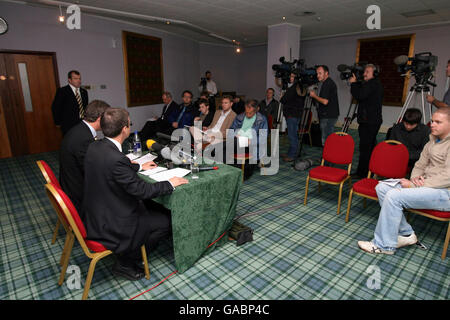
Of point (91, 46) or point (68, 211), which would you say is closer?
point (68, 211)

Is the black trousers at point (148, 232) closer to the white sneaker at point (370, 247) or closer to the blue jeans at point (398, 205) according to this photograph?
the white sneaker at point (370, 247)

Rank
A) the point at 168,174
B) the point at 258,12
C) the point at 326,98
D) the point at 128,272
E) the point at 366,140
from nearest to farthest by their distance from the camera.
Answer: the point at 128,272
the point at 168,174
the point at 366,140
the point at 326,98
the point at 258,12

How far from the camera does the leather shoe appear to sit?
7.30 feet

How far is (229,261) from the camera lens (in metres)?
2.50

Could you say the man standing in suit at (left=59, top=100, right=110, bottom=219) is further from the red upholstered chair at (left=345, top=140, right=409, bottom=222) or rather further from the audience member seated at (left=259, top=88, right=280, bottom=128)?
the audience member seated at (left=259, top=88, right=280, bottom=128)

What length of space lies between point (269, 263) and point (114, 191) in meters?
1.46

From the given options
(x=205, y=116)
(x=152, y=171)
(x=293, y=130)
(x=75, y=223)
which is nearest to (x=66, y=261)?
(x=75, y=223)

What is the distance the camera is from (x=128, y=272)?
2.23m

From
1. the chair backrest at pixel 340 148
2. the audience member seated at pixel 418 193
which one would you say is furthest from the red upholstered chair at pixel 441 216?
the chair backrest at pixel 340 148

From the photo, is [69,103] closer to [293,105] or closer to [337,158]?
[293,105]

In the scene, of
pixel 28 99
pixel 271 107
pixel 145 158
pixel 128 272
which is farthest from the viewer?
pixel 271 107

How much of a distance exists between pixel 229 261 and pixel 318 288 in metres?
0.76
